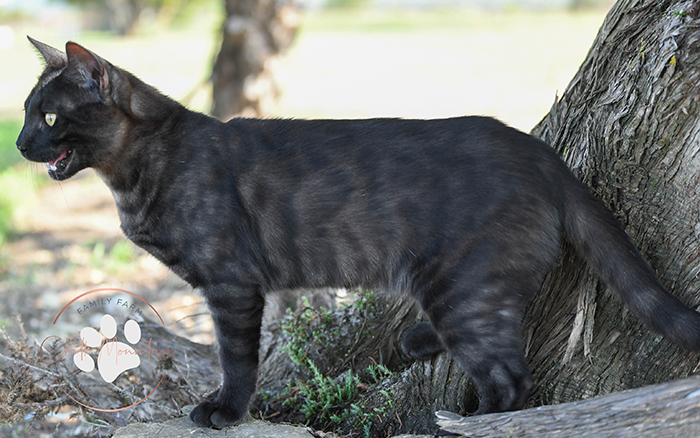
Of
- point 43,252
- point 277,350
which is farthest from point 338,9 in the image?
point 277,350

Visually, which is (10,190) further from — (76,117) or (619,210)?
(619,210)

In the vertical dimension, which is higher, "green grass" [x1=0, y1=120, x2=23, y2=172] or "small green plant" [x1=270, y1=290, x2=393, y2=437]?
"small green plant" [x1=270, y1=290, x2=393, y2=437]

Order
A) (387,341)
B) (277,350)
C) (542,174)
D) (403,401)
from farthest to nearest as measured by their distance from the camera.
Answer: (277,350)
(387,341)
(403,401)
(542,174)

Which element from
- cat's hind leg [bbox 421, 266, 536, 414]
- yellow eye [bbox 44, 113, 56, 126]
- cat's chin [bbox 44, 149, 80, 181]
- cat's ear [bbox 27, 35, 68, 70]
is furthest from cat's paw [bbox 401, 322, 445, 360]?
cat's ear [bbox 27, 35, 68, 70]

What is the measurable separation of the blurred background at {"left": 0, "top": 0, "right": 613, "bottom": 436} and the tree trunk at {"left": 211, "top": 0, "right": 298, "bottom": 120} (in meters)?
0.01

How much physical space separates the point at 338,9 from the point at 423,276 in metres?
25.6

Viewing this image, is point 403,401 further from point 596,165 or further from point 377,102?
point 377,102

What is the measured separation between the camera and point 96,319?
15.9 feet

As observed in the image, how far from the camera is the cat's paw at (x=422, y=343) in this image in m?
2.63

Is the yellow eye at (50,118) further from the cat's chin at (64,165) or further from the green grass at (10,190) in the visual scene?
the green grass at (10,190)

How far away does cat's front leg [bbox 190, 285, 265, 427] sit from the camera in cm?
239

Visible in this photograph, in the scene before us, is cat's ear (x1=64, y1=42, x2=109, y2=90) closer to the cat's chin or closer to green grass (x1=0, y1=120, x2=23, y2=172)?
the cat's chin

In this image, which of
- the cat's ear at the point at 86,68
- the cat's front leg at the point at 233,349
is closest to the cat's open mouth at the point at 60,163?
the cat's ear at the point at 86,68

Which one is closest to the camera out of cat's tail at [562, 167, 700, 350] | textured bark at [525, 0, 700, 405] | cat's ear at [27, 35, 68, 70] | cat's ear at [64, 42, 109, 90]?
cat's tail at [562, 167, 700, 350]
